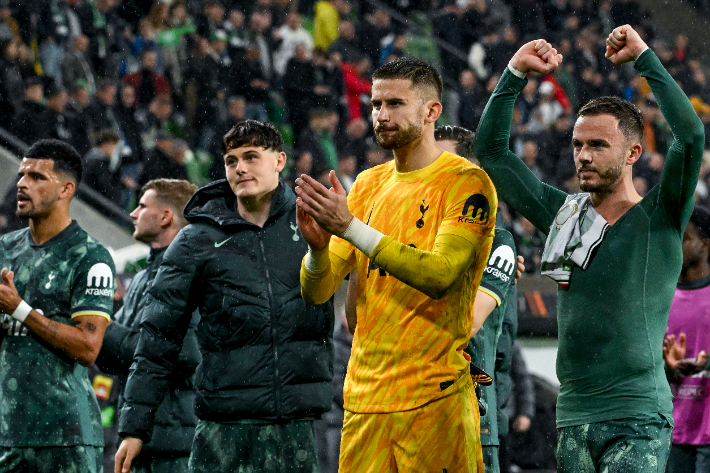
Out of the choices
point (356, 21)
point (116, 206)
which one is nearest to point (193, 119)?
point (116, 206)

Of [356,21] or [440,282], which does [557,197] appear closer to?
[440,282]

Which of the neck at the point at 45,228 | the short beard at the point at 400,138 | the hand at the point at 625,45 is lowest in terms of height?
the neck at the point at 45,228

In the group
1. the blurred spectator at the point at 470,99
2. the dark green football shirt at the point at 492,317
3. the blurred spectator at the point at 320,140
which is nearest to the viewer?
the dark green football shirt at the point at 492,317

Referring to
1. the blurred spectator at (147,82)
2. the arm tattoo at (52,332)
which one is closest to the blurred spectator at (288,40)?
the blurred spectator at (147,82)

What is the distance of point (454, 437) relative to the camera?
3693 millimetres

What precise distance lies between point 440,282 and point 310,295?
0.61 meters

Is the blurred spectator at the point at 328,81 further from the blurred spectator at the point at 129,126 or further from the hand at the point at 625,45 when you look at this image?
the hand at the point at 625,45

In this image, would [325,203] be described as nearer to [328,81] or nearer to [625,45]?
[625,45]

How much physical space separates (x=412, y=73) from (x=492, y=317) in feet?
5.41

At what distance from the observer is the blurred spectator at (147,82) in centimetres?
1262

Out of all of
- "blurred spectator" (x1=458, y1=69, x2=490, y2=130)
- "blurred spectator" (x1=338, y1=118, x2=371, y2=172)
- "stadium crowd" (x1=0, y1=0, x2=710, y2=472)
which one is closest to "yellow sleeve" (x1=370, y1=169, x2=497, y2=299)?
"stadium crowd" (x1=0, y1=0, x2=710, y2=472)

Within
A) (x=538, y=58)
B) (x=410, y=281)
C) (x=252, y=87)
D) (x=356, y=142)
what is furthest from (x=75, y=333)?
(x=356, y=142)

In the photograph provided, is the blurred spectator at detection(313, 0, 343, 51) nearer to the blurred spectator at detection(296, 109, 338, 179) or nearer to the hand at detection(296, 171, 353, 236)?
the blurred spectator at detection(296, 109, 338, 179)

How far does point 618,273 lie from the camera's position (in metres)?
3.87
